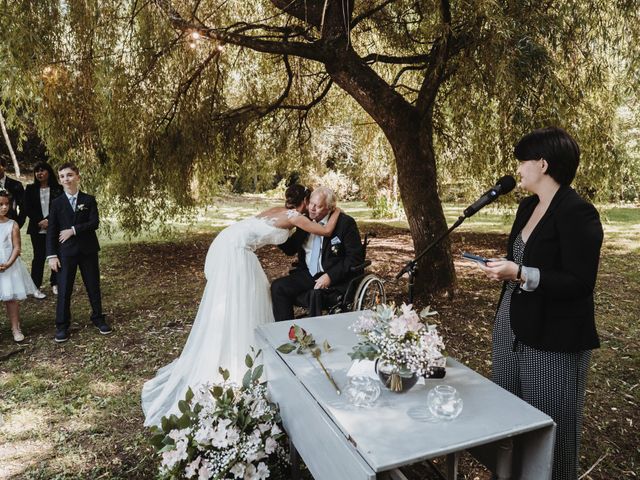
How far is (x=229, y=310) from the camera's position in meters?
3.50

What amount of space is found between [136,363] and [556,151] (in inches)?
144

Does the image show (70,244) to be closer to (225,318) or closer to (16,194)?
(16,194)

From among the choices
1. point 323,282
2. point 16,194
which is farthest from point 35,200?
point 323,282

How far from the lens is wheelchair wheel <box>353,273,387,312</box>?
3797 millimetres

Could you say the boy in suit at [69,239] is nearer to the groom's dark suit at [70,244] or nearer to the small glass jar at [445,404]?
the groom's dark suit at [70,244]

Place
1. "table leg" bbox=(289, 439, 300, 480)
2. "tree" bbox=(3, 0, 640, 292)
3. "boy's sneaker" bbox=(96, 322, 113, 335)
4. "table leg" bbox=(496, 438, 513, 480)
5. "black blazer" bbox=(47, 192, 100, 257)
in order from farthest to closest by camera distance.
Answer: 1. "boy's sneaker" bbox=(96, 322, 113, 335)
2. "black blazer" bbox=(47, 192, 100, 257)
3. "tree" bbox=(3, 0, 640, 292)
4. "table leg" bbox=(289, 439, 300, 480)
5. "table leg" bbox=(496, 438, 513, 480)

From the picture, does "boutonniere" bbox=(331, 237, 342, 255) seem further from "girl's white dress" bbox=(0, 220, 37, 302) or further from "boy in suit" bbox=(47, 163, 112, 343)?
"girl's white dress" bbox=(0, 220, 37, 302)

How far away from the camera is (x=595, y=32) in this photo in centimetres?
456

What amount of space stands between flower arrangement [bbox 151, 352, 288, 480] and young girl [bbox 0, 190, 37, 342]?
9.19 ft

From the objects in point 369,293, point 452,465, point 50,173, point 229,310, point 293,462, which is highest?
point 50,173

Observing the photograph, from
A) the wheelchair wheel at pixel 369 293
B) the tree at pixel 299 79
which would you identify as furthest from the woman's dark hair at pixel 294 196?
the tree at pixel 299 79

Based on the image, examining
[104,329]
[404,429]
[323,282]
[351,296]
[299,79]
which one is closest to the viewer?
[404,429]

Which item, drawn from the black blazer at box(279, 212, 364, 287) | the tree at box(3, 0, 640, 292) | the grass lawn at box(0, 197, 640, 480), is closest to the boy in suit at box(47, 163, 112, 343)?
the grass lawn at box(0, 197, 640, 480)

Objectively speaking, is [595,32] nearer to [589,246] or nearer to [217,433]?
[589,246]
